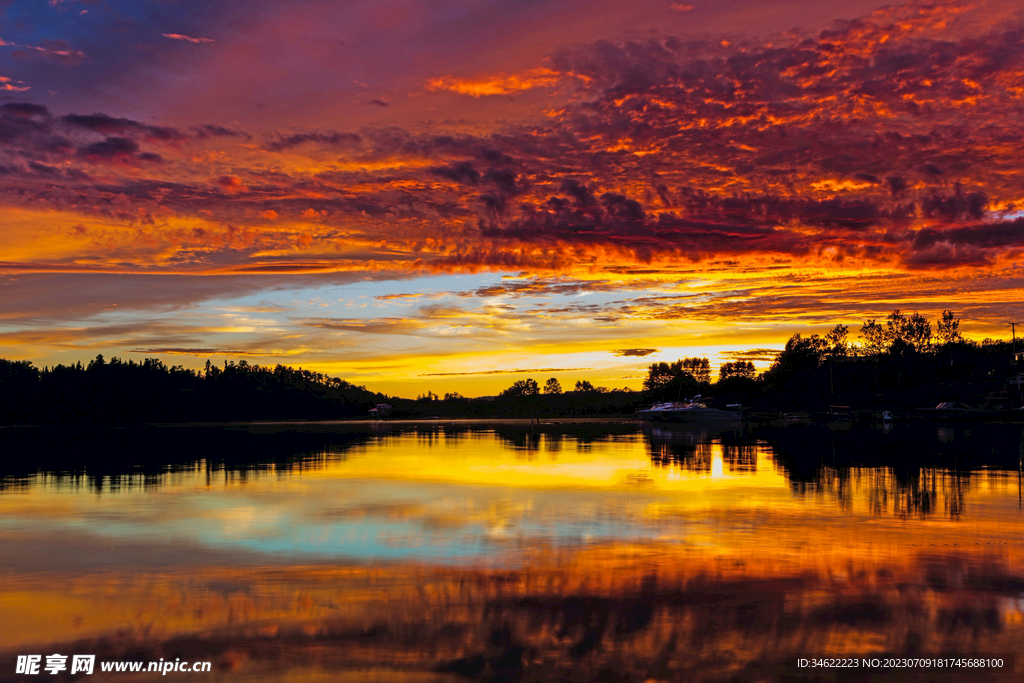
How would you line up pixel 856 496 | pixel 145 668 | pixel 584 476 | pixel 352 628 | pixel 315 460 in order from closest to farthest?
1. pixel 145 668
2. pixel 352 628
3. pixel 856 496
4. pixel 584 476
5. pixel 315 460

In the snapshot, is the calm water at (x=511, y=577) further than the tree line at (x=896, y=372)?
No

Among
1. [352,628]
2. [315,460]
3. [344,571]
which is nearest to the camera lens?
[352,628]

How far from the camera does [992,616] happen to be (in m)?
10.5

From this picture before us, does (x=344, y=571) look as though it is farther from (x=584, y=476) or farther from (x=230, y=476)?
(x=230, y=476)

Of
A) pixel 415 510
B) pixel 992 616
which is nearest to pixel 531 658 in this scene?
pixel 992 616

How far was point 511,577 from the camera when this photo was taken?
12.9 metres

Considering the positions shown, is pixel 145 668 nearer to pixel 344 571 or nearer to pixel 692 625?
pixel 344 571

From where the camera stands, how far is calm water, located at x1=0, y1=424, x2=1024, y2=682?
923 cm

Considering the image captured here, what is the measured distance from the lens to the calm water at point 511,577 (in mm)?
9234

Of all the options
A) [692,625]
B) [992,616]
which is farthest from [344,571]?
[992,616]

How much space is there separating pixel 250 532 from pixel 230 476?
15217mm

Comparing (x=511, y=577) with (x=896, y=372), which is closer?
(x=511, y=577)

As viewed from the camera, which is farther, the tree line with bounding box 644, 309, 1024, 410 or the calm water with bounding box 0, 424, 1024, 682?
the tree line with bounding box 644, 309, 1024, 410

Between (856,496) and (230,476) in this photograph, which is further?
(230,476)
